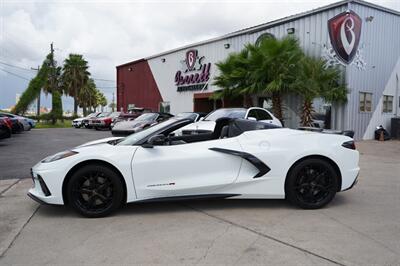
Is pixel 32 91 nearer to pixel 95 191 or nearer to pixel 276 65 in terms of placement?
pixel 276 65

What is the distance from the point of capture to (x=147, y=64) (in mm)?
29562

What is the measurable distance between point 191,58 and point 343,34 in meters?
11.1

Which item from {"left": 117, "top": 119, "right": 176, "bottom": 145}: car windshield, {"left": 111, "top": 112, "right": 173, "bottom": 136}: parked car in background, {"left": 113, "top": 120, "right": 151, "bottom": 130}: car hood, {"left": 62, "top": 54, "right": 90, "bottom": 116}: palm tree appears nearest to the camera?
{"left": 117, "top": 119, "right": 176, "bottom": 145}: car windshield

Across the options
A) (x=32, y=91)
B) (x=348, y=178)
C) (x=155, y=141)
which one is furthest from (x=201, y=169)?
(x=32, y=91)

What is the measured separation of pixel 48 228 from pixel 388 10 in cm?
1824

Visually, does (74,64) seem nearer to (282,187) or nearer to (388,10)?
(388,10)

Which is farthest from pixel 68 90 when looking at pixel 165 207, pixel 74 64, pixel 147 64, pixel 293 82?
pixel 165 207

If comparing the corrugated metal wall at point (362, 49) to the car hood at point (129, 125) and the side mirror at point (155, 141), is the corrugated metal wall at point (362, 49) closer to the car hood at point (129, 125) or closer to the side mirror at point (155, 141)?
the car hood at point (129, 125)

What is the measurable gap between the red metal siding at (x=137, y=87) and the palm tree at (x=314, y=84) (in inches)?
597

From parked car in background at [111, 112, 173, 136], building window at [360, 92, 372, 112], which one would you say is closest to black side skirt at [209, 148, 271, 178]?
parked car in background at [111, 112, 173, 136]

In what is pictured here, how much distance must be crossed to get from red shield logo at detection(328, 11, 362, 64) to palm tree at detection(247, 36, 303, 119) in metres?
1.67

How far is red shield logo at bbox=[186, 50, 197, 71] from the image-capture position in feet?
77.8

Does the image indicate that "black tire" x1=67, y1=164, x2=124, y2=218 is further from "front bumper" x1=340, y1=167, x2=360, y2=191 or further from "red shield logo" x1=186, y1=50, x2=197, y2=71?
"red shield logo" x1=186, y1=50, x2=197, y2=71

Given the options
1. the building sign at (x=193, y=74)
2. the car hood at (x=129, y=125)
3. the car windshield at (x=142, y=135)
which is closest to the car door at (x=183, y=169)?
the car windshield at (x=142, y=135)
